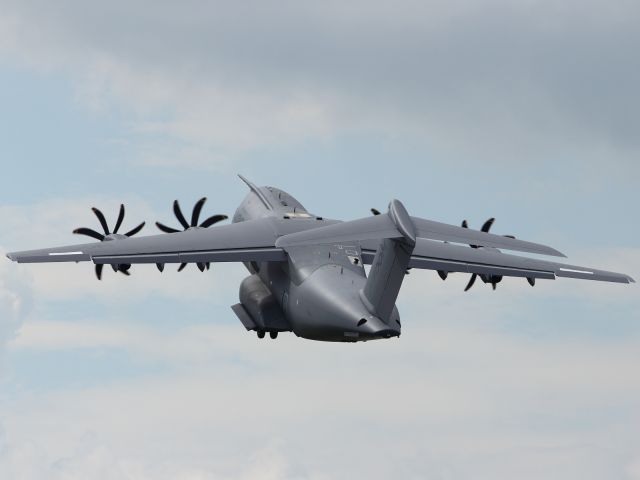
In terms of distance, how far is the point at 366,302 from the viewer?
37875 mm

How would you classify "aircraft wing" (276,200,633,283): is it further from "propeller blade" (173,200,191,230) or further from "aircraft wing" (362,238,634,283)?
"propeller blade" (173,200,191,230)

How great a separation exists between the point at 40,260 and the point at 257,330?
8.46 metres

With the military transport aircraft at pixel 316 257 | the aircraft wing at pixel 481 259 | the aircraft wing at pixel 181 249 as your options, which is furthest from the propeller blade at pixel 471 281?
the aircraft wing at pixel 181 249

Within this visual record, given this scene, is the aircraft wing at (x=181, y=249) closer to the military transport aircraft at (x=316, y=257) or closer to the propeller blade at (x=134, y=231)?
the military transport aircraft at (x=316, y=257)

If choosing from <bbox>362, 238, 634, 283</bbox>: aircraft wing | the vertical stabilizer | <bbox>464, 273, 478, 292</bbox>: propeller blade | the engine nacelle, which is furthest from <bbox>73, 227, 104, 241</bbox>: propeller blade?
<bbox>464, 273, 478, 292</bbox>: propeller blade

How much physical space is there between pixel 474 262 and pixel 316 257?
6921 mm

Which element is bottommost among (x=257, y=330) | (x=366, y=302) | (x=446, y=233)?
(x=257, y=330)

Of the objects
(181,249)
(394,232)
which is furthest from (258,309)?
(394,232)

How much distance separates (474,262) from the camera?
45.0 meters

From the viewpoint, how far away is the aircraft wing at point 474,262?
45.1 m

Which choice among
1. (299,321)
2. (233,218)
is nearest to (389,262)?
(299,321)

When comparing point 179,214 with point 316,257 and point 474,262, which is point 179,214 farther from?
point 474,262

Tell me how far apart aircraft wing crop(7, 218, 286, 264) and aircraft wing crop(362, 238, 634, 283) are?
4.07 meters

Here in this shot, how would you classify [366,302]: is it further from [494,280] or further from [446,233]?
[494,280]
